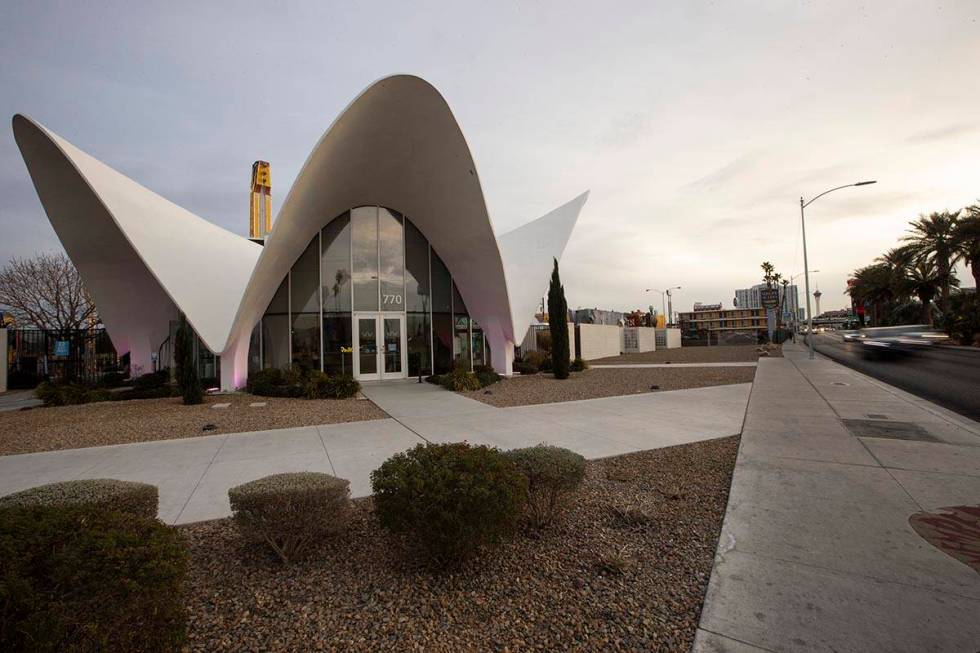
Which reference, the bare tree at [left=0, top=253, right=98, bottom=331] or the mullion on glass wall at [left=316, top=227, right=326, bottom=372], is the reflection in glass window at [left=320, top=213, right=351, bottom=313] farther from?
→ the bare tree at [left=0, top=253, right=98, bottom=331]

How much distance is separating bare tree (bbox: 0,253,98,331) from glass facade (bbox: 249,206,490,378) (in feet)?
58.1

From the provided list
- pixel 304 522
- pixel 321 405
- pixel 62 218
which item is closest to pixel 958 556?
pixel 304 522

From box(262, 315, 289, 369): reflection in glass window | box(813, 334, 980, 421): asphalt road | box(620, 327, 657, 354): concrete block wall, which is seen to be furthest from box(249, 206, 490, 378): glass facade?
box(620, 327, 657, 354): concrete block wall

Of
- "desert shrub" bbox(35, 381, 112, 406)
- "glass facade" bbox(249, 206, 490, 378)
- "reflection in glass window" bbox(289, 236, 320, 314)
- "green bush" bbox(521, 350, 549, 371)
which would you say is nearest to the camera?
"desert shrub" bbox(35, 381, 112, 406)

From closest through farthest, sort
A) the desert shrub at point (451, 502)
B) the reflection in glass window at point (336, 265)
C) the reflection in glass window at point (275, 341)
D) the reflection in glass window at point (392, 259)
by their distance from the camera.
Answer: the desert shrub at point (451, 502)
the reflection in glass window at point (275, 341)
the reflection in glass window at point (336, 265)
the reflection in glass window at point (392, 259)

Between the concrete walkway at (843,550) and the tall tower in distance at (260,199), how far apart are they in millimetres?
43802

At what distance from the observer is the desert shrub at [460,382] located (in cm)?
Result: 1462

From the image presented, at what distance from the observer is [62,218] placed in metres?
14.1

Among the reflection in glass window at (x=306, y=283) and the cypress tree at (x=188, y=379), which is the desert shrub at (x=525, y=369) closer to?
the reflection in glass window at (x=306, y=283)

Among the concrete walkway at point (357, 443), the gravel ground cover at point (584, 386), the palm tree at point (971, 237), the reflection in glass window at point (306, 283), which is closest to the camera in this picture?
the concrete walkway at point (357, 443)

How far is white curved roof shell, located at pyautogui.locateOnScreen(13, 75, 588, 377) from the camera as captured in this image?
492 inches

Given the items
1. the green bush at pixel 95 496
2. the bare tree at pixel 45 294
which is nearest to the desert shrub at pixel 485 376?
the green bush at pixel 95 496

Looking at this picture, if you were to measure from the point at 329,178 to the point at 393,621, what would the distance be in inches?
545

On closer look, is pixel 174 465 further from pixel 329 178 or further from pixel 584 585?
pixel 329 178
